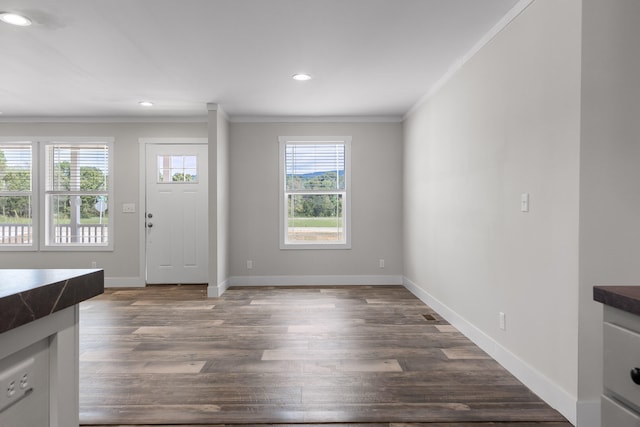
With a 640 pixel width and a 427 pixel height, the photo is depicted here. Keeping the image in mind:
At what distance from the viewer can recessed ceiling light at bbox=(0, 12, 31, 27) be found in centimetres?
276

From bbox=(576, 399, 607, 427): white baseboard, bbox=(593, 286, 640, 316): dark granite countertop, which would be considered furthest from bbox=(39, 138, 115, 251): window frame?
bbox=(593, 286, 640, 316): dark granite countertop

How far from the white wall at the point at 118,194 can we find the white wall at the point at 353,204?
4.10 ft

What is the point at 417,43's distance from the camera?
3328mm

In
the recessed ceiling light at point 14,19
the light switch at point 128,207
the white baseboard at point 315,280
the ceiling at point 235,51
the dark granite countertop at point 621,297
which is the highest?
the ceiling at point 235,51

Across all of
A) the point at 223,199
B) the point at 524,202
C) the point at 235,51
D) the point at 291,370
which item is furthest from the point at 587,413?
the point at 223,199

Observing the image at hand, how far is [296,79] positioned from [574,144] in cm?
289

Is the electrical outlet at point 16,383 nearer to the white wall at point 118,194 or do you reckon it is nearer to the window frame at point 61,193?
the white wall at point 118,194

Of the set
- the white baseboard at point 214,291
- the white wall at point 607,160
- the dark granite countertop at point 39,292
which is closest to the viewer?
the dark granite countertop at point 39,292

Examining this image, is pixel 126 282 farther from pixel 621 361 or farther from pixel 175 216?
pixel 621 361

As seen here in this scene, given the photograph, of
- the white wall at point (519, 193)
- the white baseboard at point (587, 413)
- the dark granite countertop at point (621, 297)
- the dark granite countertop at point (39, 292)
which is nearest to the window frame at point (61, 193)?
the white wall at point (519, 193)

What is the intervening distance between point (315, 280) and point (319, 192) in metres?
1.34

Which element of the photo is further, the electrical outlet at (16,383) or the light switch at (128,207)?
the light switch at (128,207)

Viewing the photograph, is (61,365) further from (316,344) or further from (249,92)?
(249,92)

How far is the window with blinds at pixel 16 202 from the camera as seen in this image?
5938 mm
